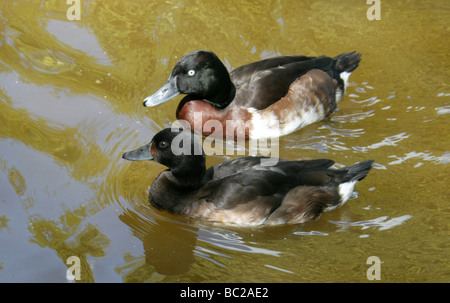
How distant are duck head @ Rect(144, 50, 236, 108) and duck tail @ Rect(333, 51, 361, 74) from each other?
4.83ft

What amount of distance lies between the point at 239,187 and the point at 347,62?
299 centimetres

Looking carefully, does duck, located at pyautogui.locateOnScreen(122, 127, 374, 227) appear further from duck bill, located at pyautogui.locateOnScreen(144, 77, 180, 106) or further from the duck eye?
duck bill, located at pyautogui.locateOnScreen(144, 77, 180, 106)

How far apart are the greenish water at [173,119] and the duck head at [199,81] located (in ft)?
1.34

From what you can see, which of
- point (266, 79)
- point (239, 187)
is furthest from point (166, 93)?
point (239, 187)

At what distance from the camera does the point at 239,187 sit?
5.73 meters

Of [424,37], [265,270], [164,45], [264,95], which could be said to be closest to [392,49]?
[424,37]

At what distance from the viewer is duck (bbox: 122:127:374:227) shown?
5.72 metres

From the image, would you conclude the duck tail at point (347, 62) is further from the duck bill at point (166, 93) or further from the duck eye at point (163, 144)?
the duck eye at point (163, 144)

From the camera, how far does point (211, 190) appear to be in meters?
5.81

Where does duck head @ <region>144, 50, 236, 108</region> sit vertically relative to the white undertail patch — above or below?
above
